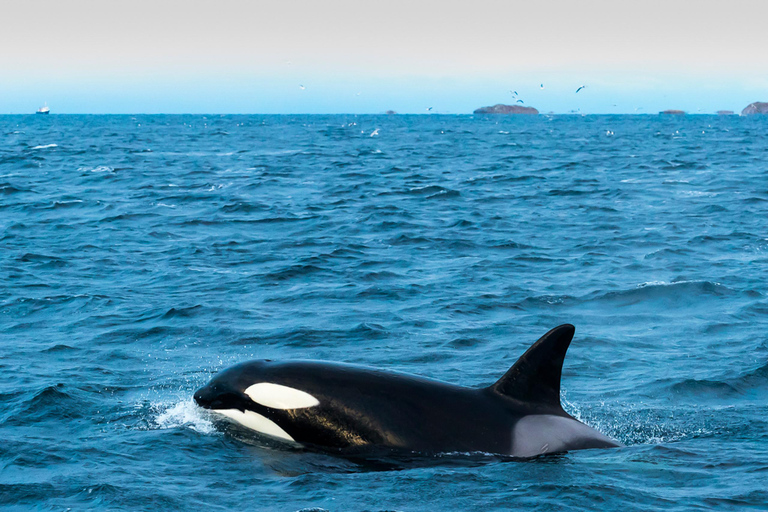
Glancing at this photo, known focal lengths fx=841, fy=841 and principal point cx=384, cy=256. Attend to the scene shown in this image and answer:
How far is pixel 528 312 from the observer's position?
1254 centimetres

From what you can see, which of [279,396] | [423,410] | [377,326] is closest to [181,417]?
[279,396]

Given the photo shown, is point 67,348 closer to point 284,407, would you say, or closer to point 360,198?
point 284,407

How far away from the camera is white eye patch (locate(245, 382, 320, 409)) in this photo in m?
7.05

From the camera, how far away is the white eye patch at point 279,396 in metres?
7.05

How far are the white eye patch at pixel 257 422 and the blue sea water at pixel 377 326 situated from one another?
0.15 metres

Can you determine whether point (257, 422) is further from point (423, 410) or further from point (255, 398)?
point (423, 410)

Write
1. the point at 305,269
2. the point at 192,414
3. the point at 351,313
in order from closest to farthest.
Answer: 1. the point at 192,414
2. the point at 351,313
3. the point at 305,269

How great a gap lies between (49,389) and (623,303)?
336 inches

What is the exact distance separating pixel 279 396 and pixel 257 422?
380 mm

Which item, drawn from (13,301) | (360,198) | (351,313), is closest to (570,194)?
(360,198)

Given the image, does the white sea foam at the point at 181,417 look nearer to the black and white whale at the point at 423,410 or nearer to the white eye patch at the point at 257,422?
the white eye patch at the point at 257,422

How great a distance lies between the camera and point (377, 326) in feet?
38.5

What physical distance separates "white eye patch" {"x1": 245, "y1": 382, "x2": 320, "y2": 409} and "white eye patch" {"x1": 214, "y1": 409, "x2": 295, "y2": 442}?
0.52 ft

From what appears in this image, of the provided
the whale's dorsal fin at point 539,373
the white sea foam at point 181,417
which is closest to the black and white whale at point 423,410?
the whale's dorsal fin at point 539,373
